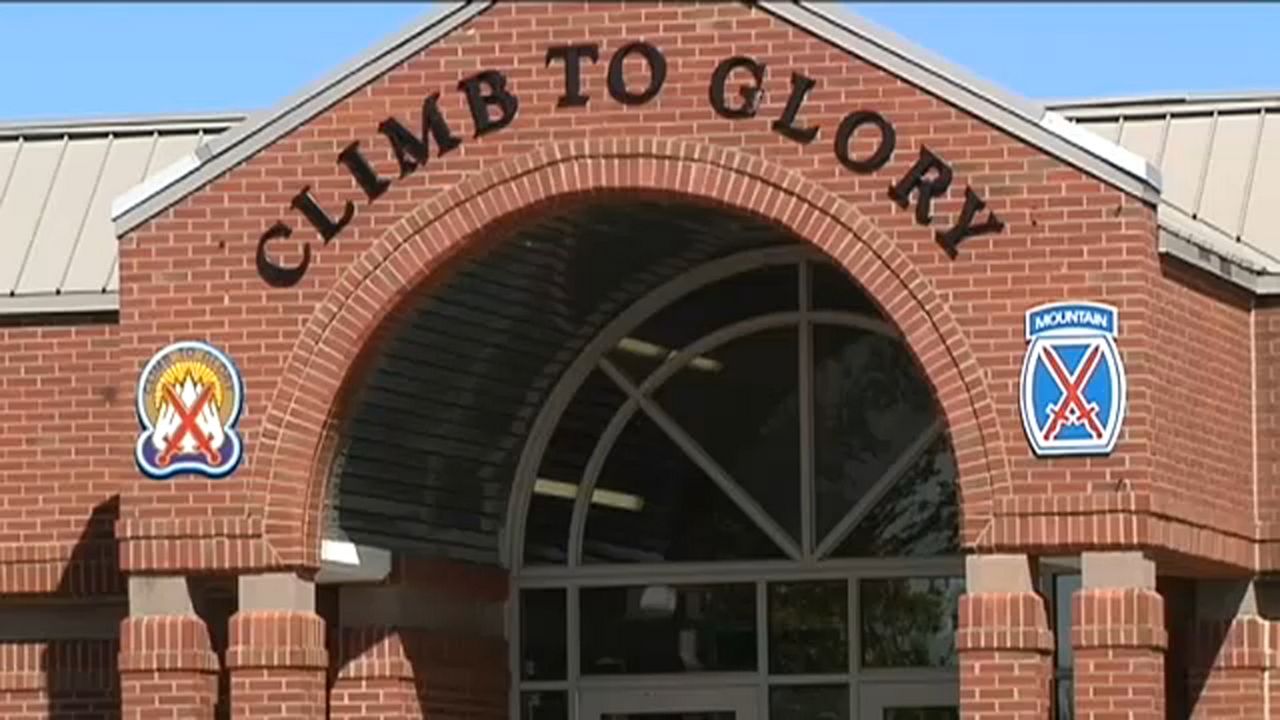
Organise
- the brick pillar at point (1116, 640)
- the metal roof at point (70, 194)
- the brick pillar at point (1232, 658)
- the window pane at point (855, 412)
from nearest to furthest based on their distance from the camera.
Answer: the brick pillar at point (1116, 640), the brick pillar at point (1232, 658), the window pane at point (855, 412), the metal roof at point (70, 194)

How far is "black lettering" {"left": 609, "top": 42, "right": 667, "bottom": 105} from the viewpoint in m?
18.2

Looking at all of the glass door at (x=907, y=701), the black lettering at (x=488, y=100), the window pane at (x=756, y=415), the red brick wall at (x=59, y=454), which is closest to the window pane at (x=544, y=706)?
the window pane at (x=756, y=415)

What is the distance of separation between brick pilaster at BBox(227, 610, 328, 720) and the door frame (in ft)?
11.0

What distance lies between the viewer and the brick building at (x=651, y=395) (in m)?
17.6

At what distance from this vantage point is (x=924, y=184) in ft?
58.2

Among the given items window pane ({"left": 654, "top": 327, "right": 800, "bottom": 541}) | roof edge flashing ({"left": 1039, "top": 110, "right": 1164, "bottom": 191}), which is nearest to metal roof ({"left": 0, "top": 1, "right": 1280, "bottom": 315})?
roof edge flashing ({"left": 1039, "top": 110, "right": 1164, "bottom": 191})

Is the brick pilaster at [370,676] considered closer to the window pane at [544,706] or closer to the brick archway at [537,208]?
the brick archway at [537,208]

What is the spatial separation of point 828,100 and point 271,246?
10.9ft

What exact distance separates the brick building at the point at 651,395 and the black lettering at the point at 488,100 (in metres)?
0.02

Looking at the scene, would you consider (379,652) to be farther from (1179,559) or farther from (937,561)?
(1179,559)

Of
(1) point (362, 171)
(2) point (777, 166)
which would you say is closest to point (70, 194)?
(1) point (362, 171)

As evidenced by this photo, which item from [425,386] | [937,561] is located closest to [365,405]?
[425,386]

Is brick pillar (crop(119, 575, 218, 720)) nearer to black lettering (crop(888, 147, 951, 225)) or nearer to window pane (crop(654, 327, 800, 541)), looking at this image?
window pane (crop(654, 327, 800, 541))

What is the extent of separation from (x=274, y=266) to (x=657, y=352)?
11.9ft
